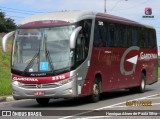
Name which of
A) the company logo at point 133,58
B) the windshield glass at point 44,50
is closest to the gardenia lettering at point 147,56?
the company logo at point 133,58

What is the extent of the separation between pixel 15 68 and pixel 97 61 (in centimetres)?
358

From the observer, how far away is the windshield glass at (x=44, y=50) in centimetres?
1667

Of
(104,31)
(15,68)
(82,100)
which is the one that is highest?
(104,31)

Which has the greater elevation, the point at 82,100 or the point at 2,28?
the point at 2,28

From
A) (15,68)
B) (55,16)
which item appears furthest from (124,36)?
(15,68)

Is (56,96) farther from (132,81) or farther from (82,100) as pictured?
(132,81)

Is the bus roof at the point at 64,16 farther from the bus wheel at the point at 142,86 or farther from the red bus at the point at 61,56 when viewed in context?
the bus wheel at the point at 142,86

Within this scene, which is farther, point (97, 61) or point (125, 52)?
point (125, 52)

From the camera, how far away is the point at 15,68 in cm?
1709

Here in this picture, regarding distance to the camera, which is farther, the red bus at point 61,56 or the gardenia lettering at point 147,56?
the gardenia lettering at point 147,56

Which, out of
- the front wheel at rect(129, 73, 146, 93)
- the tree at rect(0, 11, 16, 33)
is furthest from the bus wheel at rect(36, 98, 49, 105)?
the tree at rect(0, 11, 16, 33)

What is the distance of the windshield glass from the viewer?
1667 centimetres

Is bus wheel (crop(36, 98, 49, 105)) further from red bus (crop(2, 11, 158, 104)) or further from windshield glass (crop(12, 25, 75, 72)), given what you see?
windshield glass (crop(12, 25, 75, 72))

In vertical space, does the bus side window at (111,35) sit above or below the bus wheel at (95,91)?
above
